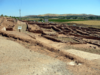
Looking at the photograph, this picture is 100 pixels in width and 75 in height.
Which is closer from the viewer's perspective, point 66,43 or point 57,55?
point 57,55

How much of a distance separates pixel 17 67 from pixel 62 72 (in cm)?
177

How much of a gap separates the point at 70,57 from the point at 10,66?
10.3ft

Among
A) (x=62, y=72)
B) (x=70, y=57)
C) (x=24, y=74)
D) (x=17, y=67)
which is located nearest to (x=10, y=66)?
(x=17, y=67)

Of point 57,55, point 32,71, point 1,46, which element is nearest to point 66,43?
point 57,55

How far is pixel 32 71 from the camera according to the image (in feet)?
13.1

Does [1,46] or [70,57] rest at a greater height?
[1,46]

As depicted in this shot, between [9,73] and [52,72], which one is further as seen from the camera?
[52,72]

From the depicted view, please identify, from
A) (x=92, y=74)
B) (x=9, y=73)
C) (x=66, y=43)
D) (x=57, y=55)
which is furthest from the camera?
(x=66, y=43)

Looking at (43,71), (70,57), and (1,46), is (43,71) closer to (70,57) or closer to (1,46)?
(70,57)

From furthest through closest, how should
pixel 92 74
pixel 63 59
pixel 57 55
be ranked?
pixel 57 55
pixel 63 59
pixel 92 74

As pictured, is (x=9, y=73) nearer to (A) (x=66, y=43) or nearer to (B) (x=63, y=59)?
(B) (x=63, y=59)

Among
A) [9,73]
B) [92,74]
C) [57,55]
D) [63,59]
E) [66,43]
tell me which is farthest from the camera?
[66,43]

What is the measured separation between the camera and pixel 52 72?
420 cm

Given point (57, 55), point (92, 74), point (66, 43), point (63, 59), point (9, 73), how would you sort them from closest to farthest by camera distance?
point (9, 73), point (92, 74), point (63, 59), point (57, 55), point (66, 43)
